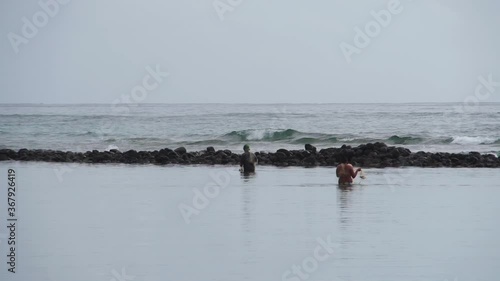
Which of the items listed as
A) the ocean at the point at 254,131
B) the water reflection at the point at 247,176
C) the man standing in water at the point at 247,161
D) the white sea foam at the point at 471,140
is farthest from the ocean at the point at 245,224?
the white sea foam at the point at 471,140

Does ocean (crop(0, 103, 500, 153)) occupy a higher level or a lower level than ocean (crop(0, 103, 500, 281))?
higher

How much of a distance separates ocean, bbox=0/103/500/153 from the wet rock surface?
7788 mm

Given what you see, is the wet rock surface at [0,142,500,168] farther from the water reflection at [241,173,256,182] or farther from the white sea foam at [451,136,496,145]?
the white sea foam at [451,136,496,145]

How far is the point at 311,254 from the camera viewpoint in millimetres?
14734

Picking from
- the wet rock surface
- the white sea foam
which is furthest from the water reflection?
the white sea foam

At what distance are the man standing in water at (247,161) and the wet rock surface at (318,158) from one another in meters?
3.47

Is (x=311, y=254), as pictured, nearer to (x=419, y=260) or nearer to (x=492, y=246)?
(x=419, y=260)

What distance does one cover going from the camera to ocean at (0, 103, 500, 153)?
4879 cm

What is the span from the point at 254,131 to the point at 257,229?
127 ft

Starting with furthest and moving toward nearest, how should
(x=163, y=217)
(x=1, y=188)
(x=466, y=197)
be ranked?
(x=1, y=188) < (x=466, y=197) < (x=163, y=217)

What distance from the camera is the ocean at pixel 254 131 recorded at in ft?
160

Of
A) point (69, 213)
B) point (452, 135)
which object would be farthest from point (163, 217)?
point (452, 135)

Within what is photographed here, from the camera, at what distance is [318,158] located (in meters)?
33.6

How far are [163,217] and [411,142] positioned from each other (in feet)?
102
